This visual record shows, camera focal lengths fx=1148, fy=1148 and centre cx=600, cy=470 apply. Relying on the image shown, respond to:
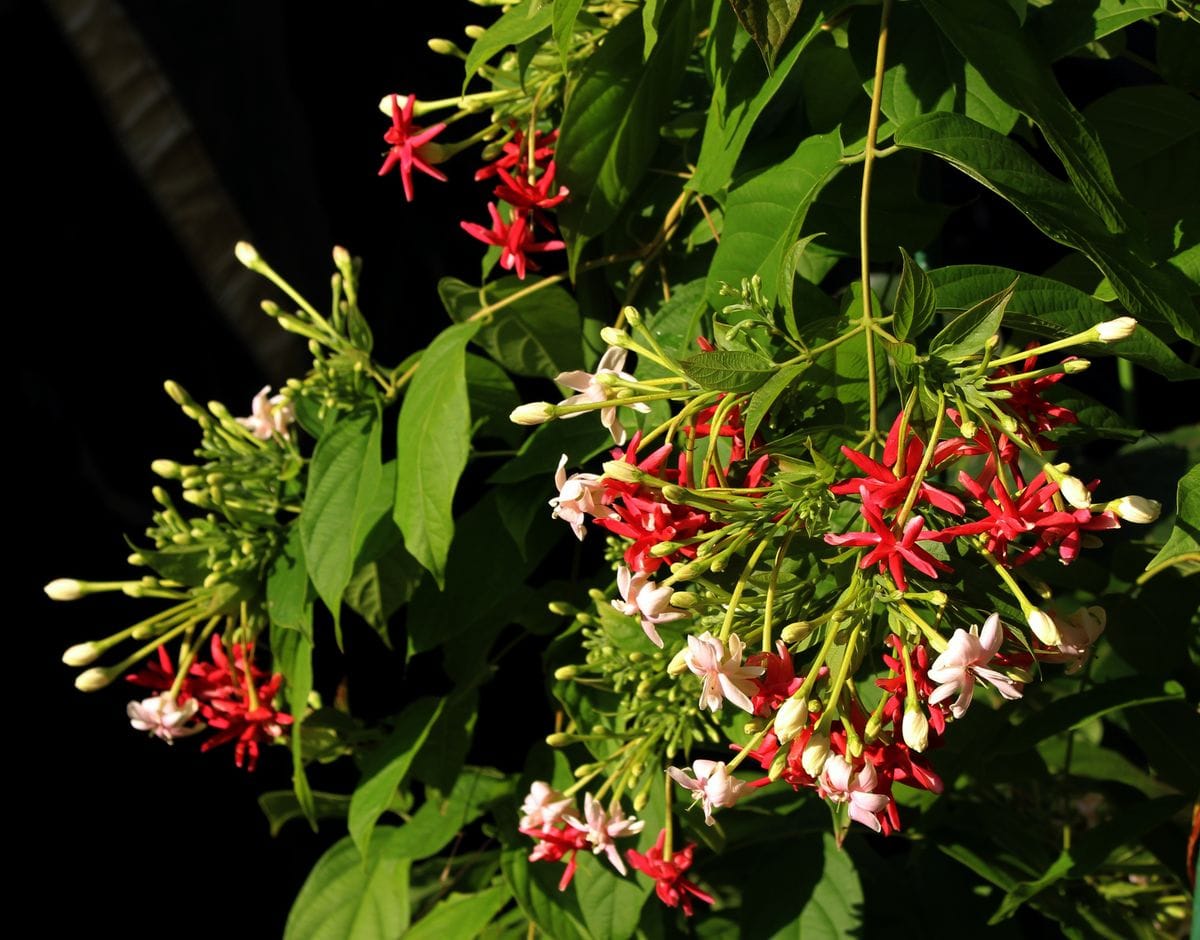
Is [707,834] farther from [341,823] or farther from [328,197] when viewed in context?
[328,197]

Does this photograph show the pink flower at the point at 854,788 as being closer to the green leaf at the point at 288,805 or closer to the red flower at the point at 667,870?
the red flower at the point at 667,870

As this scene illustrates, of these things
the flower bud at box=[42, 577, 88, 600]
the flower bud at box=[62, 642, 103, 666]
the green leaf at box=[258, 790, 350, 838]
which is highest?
the flower bud at box=[42, 577, 88, 600]

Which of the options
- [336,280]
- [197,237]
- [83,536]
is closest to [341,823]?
[83,536]

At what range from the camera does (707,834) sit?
1103mm

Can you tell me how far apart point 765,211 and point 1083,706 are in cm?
52

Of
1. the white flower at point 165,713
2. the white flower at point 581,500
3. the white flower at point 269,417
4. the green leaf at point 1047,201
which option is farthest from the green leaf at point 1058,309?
the white flower at point 165,713

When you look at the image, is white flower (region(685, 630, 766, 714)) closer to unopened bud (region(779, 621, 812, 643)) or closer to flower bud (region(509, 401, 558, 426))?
unopened bud (region(779, 621, 812, 643))

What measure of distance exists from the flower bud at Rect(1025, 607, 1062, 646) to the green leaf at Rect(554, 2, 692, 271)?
50 cm

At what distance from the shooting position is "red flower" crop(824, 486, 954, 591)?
24.3 inches

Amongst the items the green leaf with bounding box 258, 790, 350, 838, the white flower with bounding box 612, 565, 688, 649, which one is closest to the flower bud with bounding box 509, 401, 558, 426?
the white flower with bounding box 612, 565, 688, 649

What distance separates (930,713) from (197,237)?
4.89 feet

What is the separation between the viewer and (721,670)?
0.66 m

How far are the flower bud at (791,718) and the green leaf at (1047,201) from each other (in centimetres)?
32

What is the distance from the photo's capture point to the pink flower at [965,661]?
611 mm
